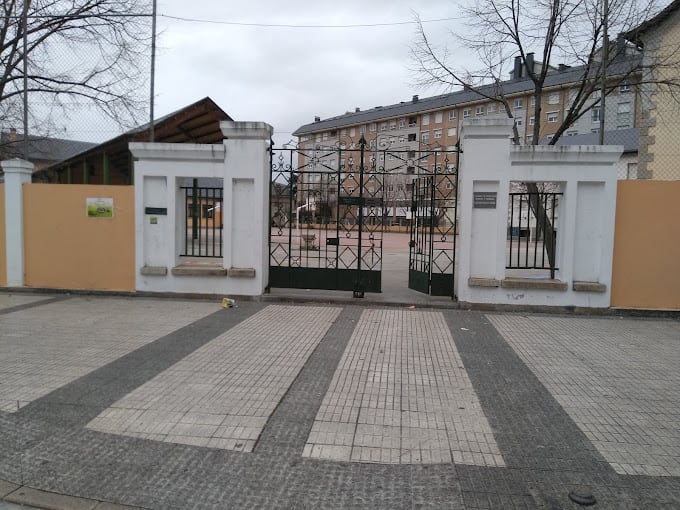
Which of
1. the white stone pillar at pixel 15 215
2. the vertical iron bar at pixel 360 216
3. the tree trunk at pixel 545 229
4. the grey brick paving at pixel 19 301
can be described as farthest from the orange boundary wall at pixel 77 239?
the tree trunk at pixel 545 229

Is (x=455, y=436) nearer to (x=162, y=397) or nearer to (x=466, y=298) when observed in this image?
(x=162, y=397)

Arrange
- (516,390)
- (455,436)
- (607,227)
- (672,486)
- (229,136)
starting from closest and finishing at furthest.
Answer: (672,486)
(455,436)
(516,390)
(607,227)
(229,136)

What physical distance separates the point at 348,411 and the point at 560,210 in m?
6.67

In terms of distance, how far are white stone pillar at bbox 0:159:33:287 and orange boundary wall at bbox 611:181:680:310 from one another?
1200 cm

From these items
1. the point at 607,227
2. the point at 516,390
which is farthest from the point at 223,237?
the point at 607,227

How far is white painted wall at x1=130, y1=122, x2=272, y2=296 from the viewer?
975 centimetres

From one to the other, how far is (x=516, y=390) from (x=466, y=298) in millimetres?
4241

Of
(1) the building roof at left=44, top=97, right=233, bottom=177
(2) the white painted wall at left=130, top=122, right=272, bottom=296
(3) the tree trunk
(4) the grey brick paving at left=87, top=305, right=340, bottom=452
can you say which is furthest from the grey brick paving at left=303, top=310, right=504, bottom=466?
(1) the building roof at left=44, top=97, right=233, bottom=177

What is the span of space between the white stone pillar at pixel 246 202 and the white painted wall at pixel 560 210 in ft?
12.9

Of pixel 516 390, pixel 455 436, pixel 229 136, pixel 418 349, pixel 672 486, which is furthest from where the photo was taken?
pixel 229 136

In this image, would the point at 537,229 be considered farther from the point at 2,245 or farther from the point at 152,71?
the point at 2,245

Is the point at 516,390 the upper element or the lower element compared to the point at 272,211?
lower

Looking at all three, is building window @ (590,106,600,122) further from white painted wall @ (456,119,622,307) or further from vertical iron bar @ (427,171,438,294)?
vertical iron bar @ (427,171,438,294)

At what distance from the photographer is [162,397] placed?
492cm
